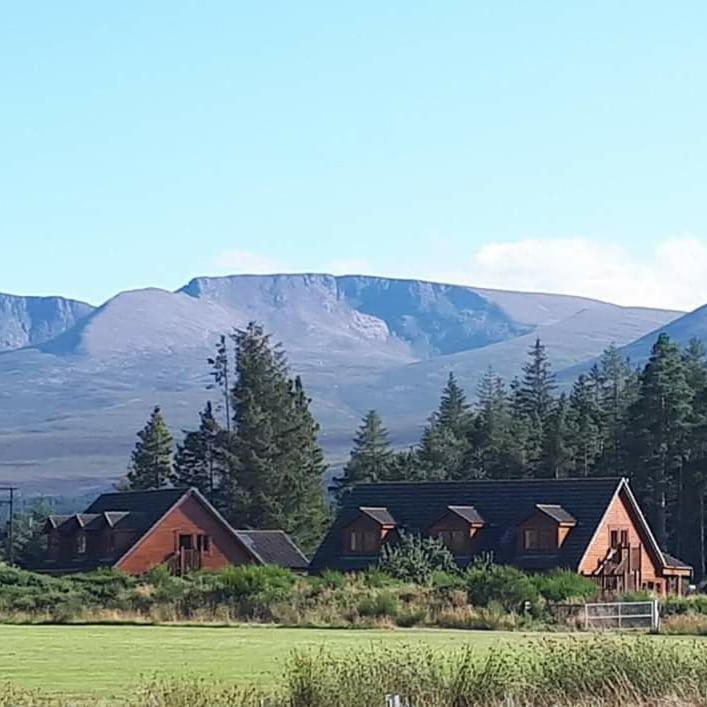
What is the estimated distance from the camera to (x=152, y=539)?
89.3m

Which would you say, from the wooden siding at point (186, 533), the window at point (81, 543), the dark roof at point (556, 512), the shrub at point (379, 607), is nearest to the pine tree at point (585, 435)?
the wooden siding at point (186, 533)

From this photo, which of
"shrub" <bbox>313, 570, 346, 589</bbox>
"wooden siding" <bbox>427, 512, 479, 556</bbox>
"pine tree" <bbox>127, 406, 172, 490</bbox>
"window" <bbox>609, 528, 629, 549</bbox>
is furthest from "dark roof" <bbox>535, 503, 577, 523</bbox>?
"pine tree" <bbox>127, 406, 172, 490</bbox>

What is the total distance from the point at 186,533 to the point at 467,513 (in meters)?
15.9

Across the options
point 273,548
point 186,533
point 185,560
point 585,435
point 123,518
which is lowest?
point 185,560

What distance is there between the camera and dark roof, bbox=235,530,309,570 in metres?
93.4

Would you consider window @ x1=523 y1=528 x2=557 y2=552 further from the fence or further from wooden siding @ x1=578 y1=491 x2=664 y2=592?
the fence

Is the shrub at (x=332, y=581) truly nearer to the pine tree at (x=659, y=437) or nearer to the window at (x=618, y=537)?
the window at (x=618, y=537)

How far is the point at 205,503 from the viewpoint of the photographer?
91438mm

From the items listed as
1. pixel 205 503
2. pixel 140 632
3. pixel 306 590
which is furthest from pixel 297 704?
pixel 205 503

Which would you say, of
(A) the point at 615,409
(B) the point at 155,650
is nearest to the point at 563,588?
(B) the point at 155,650

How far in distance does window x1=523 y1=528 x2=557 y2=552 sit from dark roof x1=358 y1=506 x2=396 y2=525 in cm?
696

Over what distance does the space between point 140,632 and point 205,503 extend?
38.4 meters

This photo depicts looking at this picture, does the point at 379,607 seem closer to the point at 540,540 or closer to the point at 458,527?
the point at 540,540

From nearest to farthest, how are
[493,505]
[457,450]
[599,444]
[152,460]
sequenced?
[493,505], [599,444], [457,450], [152,460]
